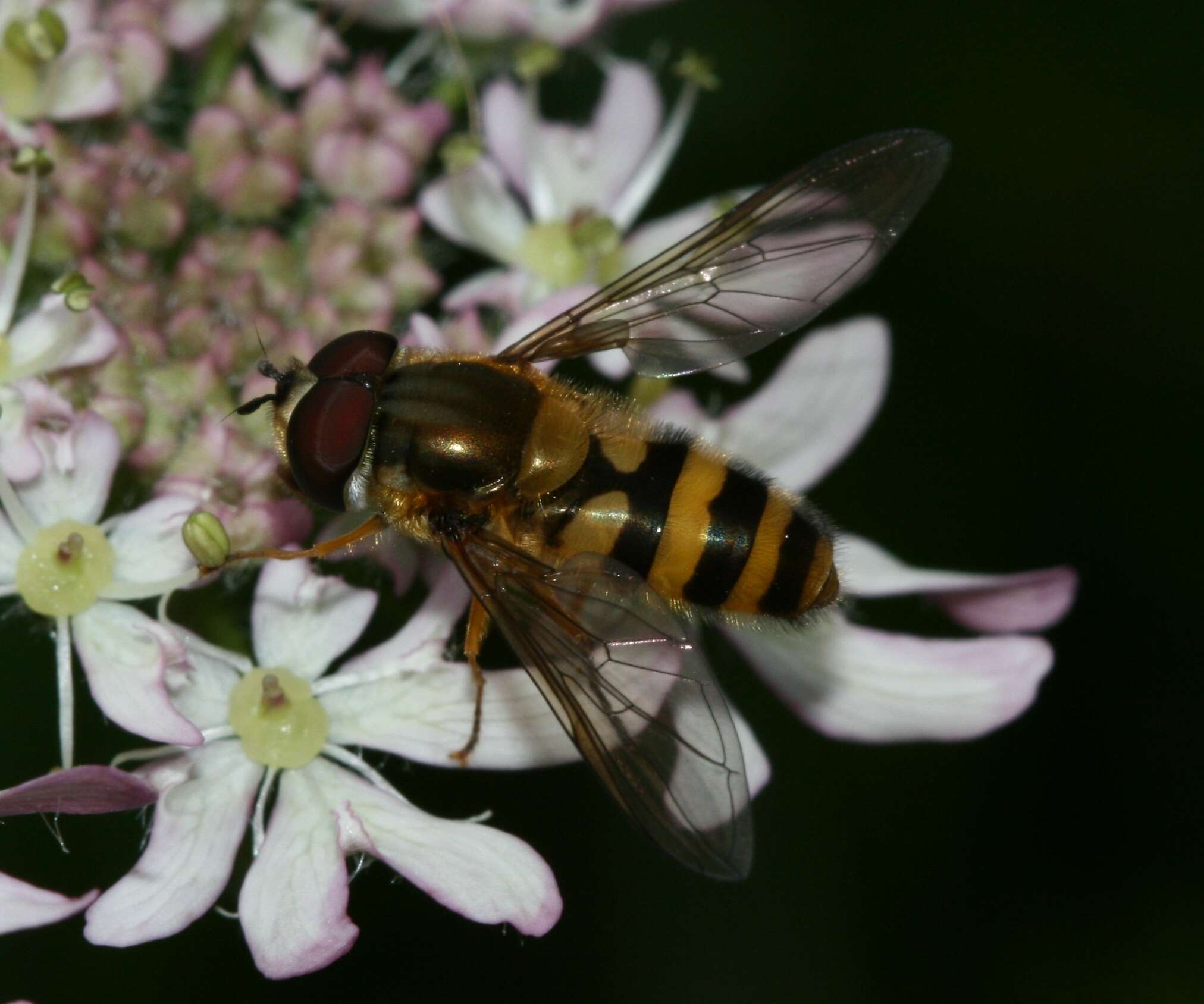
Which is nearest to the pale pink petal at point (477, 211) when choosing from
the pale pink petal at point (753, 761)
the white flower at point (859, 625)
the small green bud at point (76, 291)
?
the white flower at point (859, 625)

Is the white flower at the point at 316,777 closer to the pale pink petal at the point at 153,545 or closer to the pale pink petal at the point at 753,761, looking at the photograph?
the pale pink petal at the point at 153,545

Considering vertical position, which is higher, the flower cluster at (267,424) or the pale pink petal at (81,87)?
the pale pink petal at (81,87)

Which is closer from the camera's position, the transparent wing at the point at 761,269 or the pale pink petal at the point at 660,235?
the transparent wing at the point at 761,269

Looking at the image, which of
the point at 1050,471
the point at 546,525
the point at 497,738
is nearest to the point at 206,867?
the point at 497,738

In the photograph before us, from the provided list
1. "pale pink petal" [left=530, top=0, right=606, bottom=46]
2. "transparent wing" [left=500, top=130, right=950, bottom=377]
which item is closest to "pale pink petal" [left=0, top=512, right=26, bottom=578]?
"transparent wing" [left=500, top=130, right=950, bottom=377]

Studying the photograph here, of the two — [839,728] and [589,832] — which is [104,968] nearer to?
[589,832]

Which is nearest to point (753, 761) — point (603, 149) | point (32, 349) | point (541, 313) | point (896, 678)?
point (896, 678)

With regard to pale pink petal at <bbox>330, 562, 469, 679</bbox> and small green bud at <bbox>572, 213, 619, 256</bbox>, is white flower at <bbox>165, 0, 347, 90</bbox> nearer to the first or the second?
small green bud at <bbox>572, 213, 619, 256</bbox>
